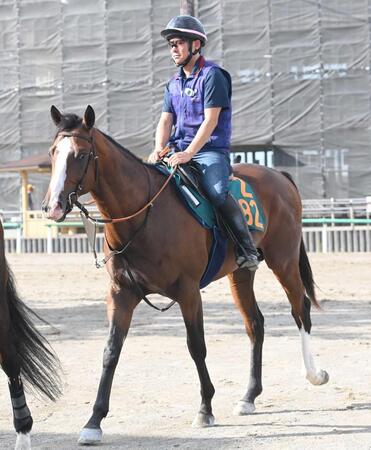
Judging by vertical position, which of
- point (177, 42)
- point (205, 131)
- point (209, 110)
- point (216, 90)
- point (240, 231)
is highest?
point (177, 42)

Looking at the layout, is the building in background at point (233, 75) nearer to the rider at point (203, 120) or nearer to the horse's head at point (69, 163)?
the rider at point (203, 120)

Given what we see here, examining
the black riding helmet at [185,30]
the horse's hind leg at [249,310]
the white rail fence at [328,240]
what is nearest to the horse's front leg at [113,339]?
the horse's hind leg at [249,310]

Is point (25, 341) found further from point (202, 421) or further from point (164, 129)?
point (164, 129)

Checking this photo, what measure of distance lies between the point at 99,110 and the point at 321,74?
28.8 ft

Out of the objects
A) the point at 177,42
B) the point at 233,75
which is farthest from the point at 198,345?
the point at 233,75

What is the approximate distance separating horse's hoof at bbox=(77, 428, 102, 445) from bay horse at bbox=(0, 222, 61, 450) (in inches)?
13.2

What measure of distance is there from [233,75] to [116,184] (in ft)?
101

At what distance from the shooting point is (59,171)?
5824mm

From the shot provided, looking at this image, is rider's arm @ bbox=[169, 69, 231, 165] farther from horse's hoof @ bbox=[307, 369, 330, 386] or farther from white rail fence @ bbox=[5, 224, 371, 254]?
white rail fence @ bbox=[5, 224, 371, 254]

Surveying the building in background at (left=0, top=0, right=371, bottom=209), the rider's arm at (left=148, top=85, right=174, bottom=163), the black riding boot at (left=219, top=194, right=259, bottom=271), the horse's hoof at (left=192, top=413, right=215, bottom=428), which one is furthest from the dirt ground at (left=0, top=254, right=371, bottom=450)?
the building in background at (left=0, top=0, right=371, bottom=209)

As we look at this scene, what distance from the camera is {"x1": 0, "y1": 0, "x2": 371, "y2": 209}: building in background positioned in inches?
1377

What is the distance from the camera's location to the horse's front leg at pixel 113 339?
6091mm

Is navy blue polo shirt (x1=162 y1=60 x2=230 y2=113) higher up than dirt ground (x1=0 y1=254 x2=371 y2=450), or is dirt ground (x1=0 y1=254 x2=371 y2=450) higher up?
navy blue polo shirt (x1=162 y1=60 x2=230 y2=113)

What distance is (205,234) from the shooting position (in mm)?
6688
